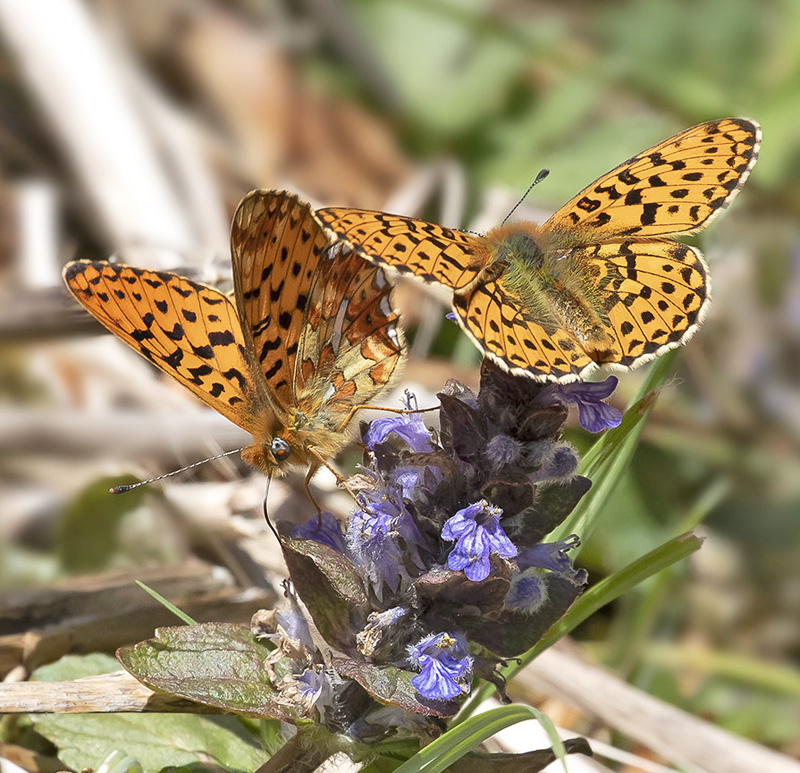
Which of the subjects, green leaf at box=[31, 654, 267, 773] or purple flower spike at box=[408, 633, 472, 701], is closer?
purple flower spike at box=[408, 633, 472, 701]

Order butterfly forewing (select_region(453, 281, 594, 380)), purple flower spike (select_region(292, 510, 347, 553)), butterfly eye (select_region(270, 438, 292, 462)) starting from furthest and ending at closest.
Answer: butterfly eye (select_region(270, 438, 292, 462))
purple flower spike (select_region(292, 510, 347, 553))
butterfly forewing (select_region(453, 281, 594, 380))

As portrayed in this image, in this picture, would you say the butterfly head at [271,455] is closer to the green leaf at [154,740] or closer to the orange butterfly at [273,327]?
the orange butterfly at [273,327]

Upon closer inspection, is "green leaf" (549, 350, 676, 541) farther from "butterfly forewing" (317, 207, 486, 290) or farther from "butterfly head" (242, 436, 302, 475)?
"butterfly head" (242, 436, 302, 475)

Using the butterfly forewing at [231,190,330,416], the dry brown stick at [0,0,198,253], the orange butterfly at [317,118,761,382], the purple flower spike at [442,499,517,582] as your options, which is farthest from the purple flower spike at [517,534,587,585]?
the dry brown stick at [0,0,198,253]

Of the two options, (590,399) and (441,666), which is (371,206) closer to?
(590,399)

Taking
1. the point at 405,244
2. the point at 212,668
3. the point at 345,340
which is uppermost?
the point at 405,244

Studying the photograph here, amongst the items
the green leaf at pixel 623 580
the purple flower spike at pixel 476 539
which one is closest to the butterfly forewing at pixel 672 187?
the green leaf at pixel 623 580

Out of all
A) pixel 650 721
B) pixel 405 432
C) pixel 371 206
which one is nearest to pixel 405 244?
pixel 405 432

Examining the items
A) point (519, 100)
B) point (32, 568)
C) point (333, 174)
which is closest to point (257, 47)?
point (333, 174)
